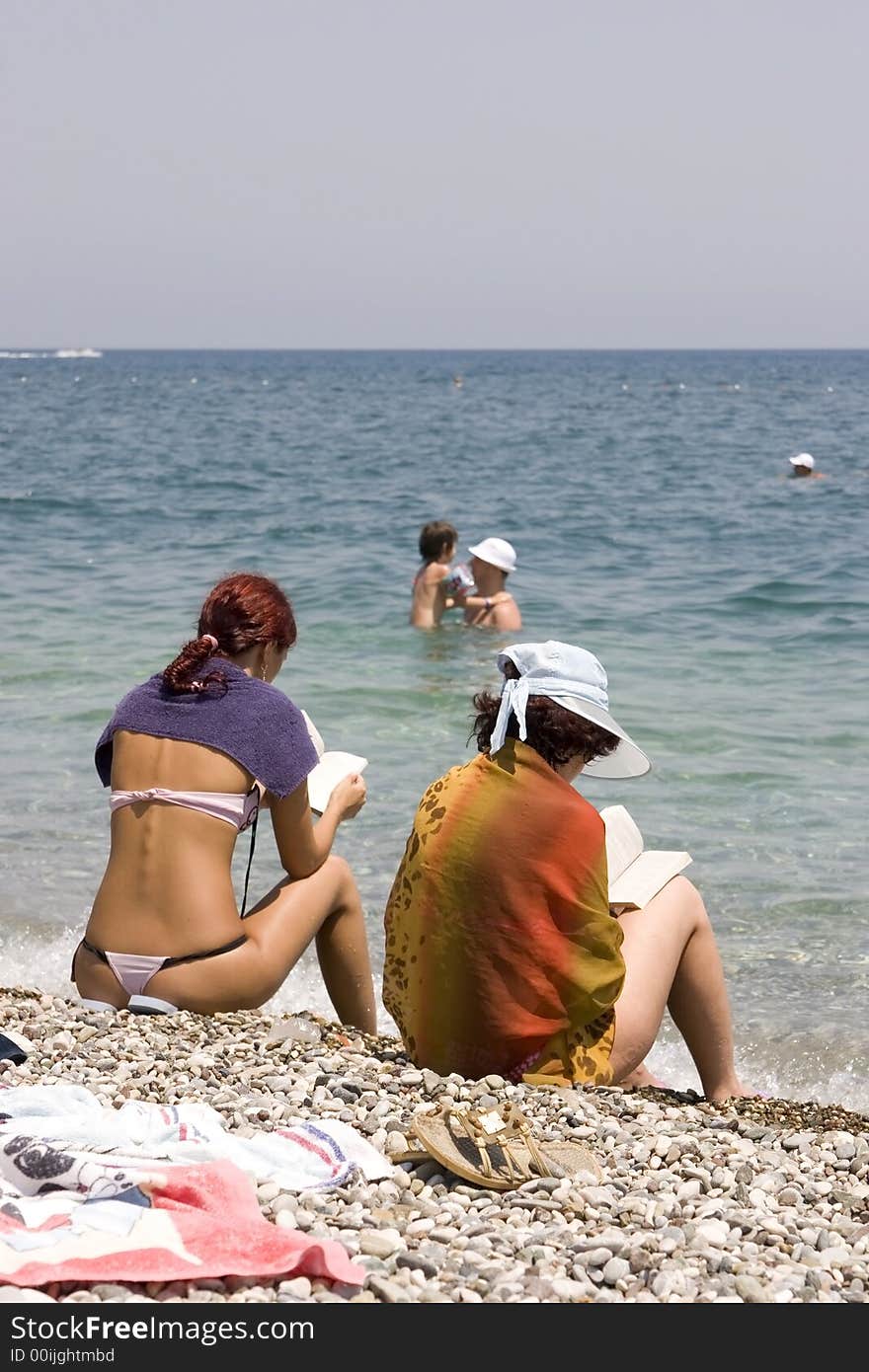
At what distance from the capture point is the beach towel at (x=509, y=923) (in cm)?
376

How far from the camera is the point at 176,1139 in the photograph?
10.6ft

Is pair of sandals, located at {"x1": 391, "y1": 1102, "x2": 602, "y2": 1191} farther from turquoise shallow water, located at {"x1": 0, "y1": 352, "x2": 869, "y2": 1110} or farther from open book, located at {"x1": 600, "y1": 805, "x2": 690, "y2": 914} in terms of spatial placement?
turquoise shallow water, located at {"x1": 0, "y1": 352, "x2": 869, "y2": 1110}

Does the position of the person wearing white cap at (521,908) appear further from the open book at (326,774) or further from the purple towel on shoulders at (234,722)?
the open book at (326,774)

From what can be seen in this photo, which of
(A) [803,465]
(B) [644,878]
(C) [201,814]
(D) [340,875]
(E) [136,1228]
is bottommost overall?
(E) [136,1228]

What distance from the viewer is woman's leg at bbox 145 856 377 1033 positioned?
4250mm

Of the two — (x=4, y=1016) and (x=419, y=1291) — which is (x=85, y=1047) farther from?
(x=419, y=1291)

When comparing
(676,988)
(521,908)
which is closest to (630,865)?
(676,988)

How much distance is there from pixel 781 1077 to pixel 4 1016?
102 inches

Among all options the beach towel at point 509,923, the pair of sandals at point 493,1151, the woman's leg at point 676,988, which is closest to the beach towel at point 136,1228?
the pair of sandals at point 493,1151

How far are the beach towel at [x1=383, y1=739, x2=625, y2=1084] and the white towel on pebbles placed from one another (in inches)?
21.7

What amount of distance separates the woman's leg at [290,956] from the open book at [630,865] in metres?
0.85

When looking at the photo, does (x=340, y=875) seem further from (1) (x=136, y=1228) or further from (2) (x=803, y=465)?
(2) (x=803, y=465)

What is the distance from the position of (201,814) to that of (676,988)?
143cm

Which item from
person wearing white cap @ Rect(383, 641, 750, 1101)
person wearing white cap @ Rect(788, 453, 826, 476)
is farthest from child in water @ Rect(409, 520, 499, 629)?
person wearing white cap @ Rect(788, 453, 826, 476)
